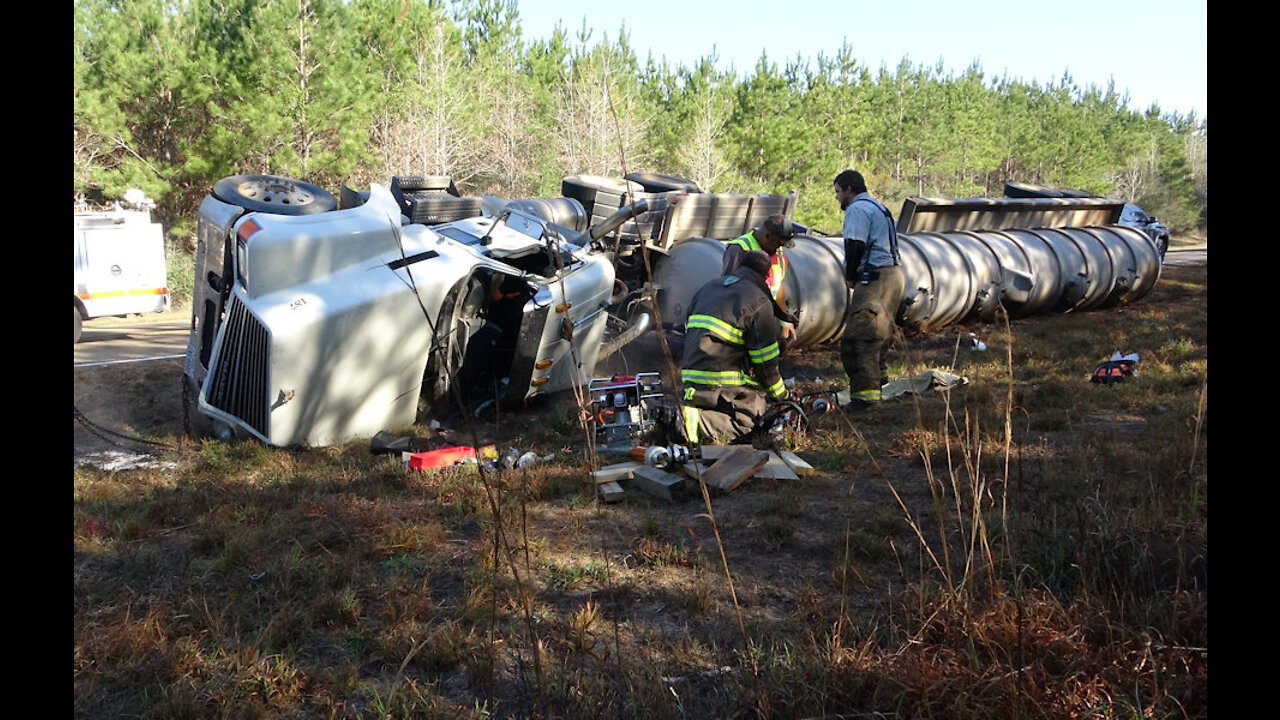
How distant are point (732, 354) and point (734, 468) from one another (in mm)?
1196

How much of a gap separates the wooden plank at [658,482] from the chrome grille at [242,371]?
7.87ft

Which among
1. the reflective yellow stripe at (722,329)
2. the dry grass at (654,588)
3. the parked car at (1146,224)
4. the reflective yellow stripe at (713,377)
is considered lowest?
the dry grass at (654,588)

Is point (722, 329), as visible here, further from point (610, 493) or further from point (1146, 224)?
point (1146, 224)

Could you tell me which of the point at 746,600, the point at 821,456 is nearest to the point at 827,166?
the point at 821,456

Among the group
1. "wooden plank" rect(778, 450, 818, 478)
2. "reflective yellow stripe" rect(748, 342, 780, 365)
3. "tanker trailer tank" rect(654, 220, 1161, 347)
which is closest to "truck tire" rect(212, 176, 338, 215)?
"reflective yellow stripe" rect(748, 342, 780, 365)

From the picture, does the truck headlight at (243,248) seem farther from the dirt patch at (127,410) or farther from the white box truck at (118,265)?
the white box truck at (118,265)

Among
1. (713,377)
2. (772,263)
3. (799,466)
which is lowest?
(799,466)

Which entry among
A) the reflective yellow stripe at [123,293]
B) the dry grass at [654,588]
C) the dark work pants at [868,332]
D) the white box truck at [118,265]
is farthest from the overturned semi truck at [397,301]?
the reflective yellow stripe at [123,293]

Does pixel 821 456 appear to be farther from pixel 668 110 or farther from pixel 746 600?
pixel 668 110

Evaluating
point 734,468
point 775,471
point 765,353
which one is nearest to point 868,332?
point 765,353

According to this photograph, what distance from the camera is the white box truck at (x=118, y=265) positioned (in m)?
12.5

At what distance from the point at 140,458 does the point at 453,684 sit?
175 inches

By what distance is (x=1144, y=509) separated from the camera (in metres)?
3.76

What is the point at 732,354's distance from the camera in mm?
6293
